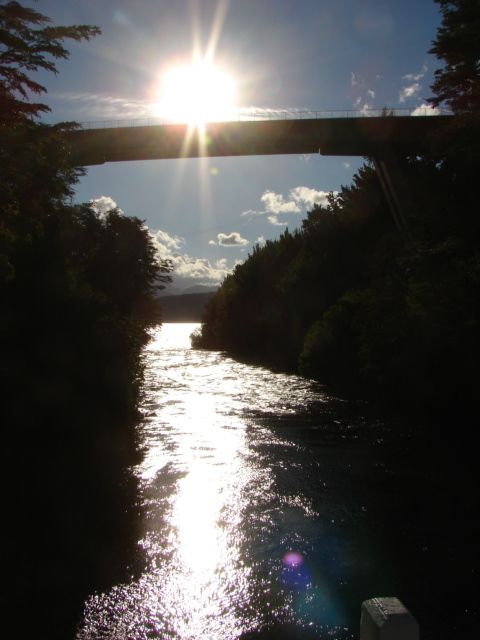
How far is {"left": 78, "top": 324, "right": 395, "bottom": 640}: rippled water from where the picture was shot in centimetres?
720

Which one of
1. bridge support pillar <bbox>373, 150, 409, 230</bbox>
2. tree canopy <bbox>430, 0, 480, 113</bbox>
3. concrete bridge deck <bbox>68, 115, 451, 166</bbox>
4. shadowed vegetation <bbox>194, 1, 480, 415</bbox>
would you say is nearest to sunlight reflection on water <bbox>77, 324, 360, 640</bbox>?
shadowed vegetation <bbox>194, 1, 480, 415</bbox>

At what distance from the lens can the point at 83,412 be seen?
1692 centimetres

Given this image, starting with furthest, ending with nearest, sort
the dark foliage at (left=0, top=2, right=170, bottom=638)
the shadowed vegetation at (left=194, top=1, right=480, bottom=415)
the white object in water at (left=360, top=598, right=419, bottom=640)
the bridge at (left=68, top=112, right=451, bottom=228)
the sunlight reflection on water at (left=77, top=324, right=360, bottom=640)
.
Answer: the bridge at (left=68, top=112, right=451, bottom=228)
the shadowed vegetation at (left=194, top=1, right=480, bottom=415)
the dark foliage at (left=0, top=2, right=170, bottom=638)
the sunlight reflection on water at (left=77, top=324, right=360, bottom=640)
the white object in water at (left=360, top=598, right=419, bottom=640)

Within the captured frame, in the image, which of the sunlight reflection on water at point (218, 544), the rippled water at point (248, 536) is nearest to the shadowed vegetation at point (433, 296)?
the rippled water at point (248, 536)

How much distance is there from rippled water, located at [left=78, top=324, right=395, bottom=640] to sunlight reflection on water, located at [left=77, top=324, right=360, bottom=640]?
26mm

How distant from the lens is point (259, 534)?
33.2 ft

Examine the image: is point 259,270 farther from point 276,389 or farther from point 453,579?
point 453,579

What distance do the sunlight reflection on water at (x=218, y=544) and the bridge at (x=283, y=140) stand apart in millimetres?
32694

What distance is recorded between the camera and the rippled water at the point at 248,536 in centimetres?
720

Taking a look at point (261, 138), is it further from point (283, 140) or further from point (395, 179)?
point (395, 179)

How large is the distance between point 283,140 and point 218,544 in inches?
1658

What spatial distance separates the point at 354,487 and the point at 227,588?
6.09 metres

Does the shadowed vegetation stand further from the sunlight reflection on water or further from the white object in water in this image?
the white object in water

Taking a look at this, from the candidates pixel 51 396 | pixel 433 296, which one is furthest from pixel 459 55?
pixel 51 396
